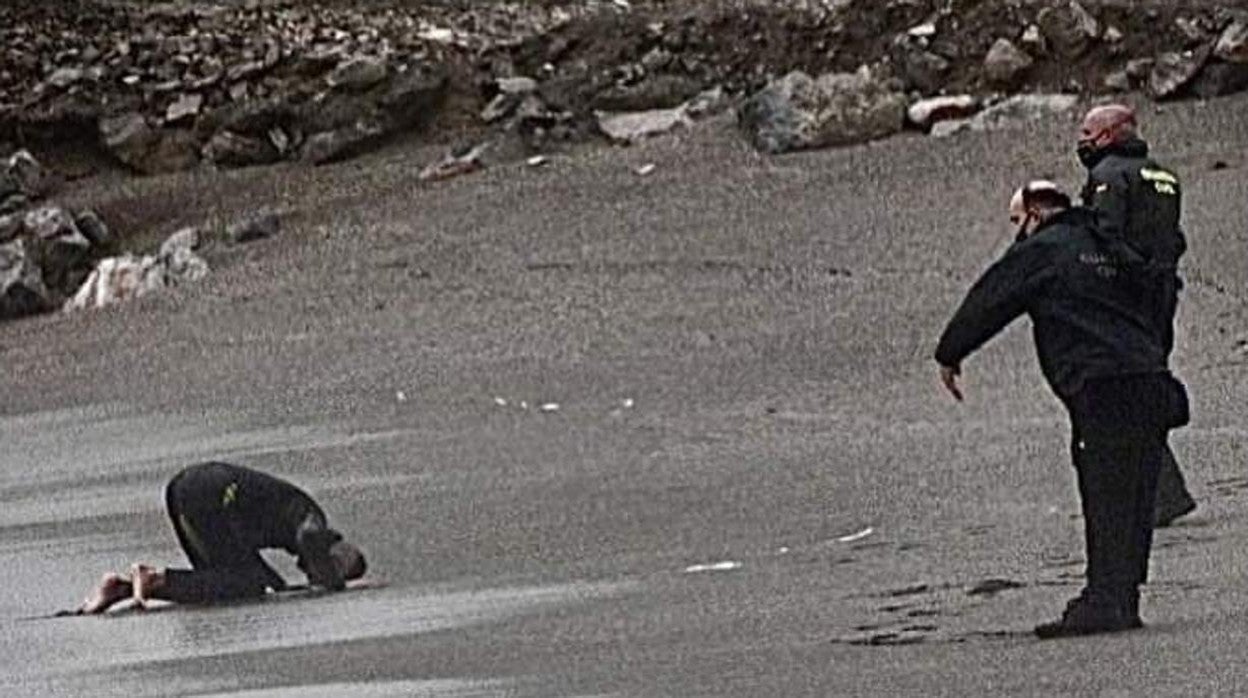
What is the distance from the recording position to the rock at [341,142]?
36344 millimetres

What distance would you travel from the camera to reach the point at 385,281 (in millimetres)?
28828

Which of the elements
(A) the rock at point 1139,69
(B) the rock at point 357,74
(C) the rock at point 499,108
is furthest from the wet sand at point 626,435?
(B) the rock at point 357,74

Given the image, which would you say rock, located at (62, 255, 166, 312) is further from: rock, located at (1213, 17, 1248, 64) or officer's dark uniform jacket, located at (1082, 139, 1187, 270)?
officer's dark uniform jacket, located at (1082, 139, 1187, 270)

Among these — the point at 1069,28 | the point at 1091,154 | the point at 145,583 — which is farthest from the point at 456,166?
the point at 1091,154

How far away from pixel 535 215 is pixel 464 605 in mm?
16456

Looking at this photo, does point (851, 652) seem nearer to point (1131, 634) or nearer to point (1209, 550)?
point (1131, 634)

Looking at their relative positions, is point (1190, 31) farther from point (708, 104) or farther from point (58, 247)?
point (58, 247)

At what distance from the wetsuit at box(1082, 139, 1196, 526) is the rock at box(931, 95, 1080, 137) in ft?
64.4

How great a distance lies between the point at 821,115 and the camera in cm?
3259

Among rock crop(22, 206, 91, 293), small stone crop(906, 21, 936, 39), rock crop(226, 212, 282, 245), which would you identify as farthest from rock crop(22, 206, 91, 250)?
small stone crop(906, 21, 936, 39)

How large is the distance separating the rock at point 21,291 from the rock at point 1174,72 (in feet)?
35.7

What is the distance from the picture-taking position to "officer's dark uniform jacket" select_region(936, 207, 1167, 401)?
11.3 m

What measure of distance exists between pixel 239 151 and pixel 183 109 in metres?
1.24

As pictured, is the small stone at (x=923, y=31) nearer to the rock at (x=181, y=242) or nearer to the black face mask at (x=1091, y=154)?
the rock at (x=181, y=242)
